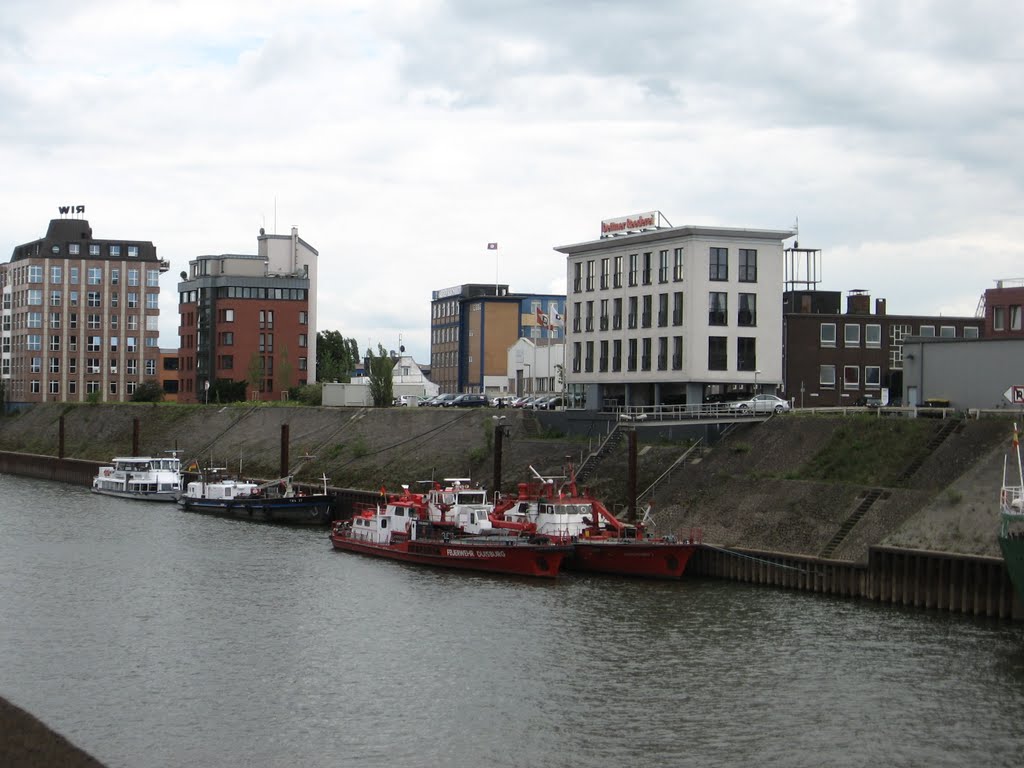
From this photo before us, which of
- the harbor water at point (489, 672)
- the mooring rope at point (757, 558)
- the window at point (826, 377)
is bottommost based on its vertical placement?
the harbor water at point (489, 672)

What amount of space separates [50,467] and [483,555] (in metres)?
87.3

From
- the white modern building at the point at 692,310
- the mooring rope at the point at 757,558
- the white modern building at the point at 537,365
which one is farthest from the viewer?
the white modern building at the point at 537,365

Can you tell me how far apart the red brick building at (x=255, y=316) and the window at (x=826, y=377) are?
3225 inches

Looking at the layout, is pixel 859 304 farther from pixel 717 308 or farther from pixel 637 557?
pixel 637 557

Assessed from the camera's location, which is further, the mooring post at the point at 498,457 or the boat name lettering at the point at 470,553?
the mooring post at the point at 498,457

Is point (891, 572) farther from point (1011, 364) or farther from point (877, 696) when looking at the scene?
point (1011, 364)

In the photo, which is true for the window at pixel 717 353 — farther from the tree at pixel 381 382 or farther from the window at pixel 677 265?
the tree at pixel 381 382

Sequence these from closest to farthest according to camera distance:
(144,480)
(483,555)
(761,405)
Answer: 1. (483,555)
2. (761,405)
3. (144,480)

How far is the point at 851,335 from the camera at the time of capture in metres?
101

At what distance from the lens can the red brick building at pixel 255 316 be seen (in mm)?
169000

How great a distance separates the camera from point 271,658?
46.5 m

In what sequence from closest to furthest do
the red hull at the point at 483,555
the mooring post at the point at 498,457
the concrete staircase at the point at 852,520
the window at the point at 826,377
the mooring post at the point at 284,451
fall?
the concrete staircase at the point at 852,520, the red hull at the point at 483,555, the mooring post at the point at 498,457, the mooring post at the point at 284,451, the window at the point at 826,377

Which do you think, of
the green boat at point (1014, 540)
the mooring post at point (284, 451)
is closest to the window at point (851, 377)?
the mooring post at point (284, 451)

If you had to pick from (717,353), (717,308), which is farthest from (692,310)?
(717,353)
